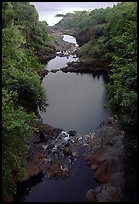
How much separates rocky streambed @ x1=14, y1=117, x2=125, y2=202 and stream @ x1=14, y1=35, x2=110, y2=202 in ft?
1.67

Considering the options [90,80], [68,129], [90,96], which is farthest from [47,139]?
[90,80]

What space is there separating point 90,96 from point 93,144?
1560 cm

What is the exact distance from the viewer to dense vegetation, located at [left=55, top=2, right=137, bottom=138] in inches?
805

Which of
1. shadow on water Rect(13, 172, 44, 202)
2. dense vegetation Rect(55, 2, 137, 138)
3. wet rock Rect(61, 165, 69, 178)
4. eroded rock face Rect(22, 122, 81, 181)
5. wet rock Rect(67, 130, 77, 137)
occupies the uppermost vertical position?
dense vegetation Rect(55, 2, 137, 138)

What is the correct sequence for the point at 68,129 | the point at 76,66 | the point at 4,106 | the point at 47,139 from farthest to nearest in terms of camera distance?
the point at 76,66 → the point at 68,129 → the point at 47,139 → the point at 4,106

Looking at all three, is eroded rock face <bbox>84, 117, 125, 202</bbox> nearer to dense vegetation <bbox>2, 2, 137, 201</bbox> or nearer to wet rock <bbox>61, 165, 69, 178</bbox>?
wet rock <bbox>61, 165, 69, 178</bbox>

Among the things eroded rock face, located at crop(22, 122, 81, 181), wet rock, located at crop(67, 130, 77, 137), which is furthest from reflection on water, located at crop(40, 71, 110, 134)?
eroded rock face, located at crop(22, 122, 81, 181)

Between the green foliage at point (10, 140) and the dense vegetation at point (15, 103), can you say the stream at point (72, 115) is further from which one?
the green foliage at point (10, 140)

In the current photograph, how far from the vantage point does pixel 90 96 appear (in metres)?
41.6

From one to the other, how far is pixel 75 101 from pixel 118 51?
10386 mm

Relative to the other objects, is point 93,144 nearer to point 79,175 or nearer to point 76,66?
point 79,175

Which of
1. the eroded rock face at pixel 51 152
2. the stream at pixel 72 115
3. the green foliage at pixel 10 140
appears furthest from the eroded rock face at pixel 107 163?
the green foliage at pixel 10 140

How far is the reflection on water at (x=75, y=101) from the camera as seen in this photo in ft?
109

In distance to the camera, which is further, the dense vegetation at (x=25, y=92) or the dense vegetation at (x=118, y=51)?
the dense vegetation at (x=118, y=51)
